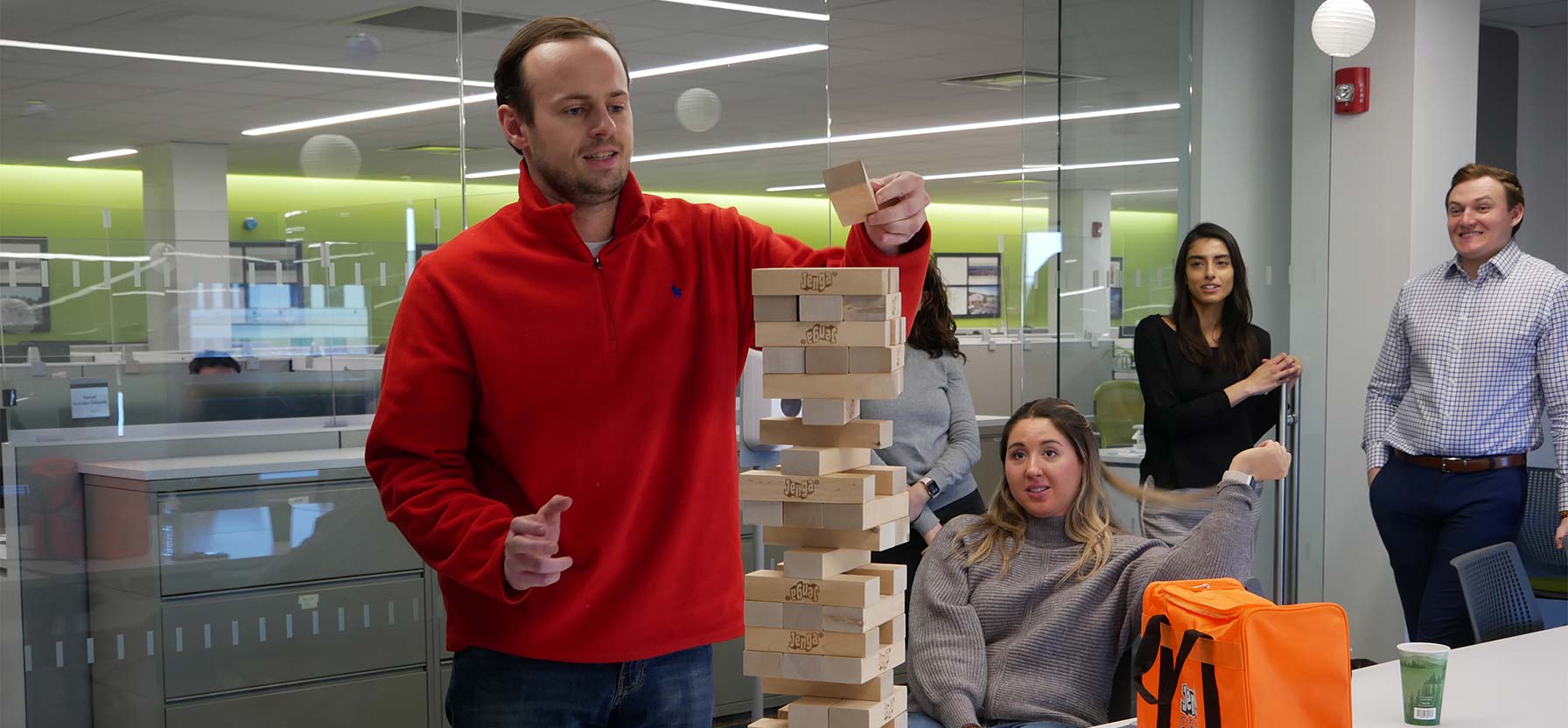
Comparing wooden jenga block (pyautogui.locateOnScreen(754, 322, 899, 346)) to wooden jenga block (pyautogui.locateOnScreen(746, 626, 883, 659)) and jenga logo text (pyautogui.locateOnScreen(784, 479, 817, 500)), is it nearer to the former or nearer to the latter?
jenga logo text (pyautogui.locateOnScreen(784, 479, 817, 500))

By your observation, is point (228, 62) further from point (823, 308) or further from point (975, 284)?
point (975, 284)

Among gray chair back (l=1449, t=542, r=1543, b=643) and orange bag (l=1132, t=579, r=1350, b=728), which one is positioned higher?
orange bag (l=1132, t=579, r=1350, b=728)

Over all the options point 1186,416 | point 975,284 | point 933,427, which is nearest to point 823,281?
point 933,427

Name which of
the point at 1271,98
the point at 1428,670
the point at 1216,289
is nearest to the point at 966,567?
the point at 1428,670

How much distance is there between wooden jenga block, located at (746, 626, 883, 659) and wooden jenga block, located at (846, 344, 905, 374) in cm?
33

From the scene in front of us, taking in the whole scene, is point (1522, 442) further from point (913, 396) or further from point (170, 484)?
point (170, 484)

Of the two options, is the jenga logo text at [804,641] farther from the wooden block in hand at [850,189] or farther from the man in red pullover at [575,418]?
the wooden block in hand at [850,189]

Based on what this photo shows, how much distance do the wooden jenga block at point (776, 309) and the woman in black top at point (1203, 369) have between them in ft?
8.48

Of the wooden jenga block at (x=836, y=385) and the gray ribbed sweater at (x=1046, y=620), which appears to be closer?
the wooden jenga block at (x=836, y=385)

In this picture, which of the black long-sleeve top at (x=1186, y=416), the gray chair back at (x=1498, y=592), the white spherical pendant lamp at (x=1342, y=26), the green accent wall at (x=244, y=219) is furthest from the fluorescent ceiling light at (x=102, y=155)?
the white spherical pendant lamp at (x=1342, y=26)

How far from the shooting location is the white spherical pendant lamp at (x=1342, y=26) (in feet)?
15.2

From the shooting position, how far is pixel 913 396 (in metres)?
3.90

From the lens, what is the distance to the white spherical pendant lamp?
4.63 m

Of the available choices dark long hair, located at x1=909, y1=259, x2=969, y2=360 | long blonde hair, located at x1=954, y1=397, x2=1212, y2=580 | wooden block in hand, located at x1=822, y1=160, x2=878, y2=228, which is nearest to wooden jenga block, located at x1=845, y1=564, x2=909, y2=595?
wooden block in hand, located at x1=822, y1=160, x2=878, y2=228
